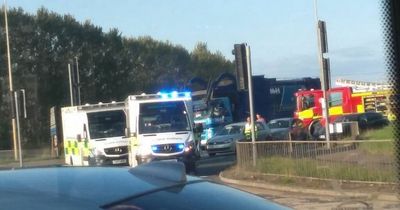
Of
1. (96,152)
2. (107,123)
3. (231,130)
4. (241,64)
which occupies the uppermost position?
(241,64)

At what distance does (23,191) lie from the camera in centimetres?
361

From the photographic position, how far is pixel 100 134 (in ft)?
89.3

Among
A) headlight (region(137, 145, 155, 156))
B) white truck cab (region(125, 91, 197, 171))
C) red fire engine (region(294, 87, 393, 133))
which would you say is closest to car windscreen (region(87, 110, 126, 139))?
white truck cab (region(125, 91, 197, 171))

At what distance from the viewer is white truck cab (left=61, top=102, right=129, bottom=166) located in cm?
2667

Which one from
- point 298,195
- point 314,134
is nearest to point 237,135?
point 314,134

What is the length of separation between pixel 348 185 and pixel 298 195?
1.06 m

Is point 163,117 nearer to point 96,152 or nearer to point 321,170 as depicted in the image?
point 96,152

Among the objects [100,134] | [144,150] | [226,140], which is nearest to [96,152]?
[100,134]

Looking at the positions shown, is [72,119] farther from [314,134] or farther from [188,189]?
[188,189]

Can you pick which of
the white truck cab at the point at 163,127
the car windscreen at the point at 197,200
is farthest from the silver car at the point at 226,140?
the car windscreen at the point at 197,200

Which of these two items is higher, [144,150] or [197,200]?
[197,200]

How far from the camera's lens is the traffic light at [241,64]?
20.6 metres

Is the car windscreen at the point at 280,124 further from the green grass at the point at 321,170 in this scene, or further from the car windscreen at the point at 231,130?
the green grass at the point at 321,170

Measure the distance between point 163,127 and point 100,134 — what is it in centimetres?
400
